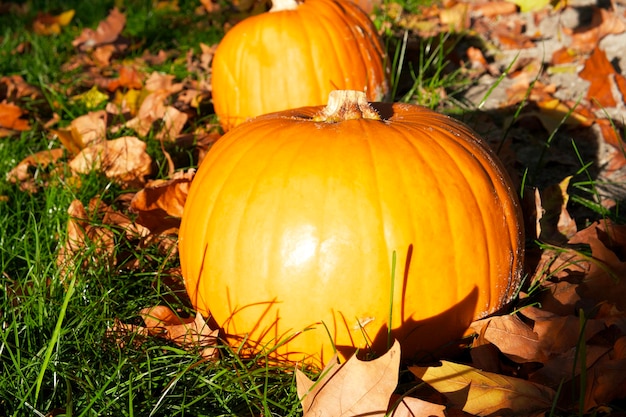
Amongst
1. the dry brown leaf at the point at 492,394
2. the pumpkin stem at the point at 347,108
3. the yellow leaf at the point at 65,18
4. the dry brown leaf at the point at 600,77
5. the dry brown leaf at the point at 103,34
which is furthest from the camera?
the yellow leaf at the point at 65,18

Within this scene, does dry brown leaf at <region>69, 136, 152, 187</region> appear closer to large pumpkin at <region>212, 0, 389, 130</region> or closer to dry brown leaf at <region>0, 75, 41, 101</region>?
large pumpkin at <region>212, 0, 389, 130</region>

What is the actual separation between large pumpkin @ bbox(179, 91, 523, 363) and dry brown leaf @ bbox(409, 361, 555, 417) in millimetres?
231

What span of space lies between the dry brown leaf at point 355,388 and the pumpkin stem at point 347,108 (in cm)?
87

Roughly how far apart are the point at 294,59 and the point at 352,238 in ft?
5.09

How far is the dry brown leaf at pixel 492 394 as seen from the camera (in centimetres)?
178

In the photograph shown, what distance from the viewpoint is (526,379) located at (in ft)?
6.55

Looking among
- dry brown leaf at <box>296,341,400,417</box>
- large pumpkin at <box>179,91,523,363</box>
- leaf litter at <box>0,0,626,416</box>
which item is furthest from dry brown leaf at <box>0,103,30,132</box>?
dry brown leaf at <box>296,341,400,417</box>

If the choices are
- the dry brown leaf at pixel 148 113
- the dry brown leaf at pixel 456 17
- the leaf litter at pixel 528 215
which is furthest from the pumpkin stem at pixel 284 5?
the dry brown leaf at pixel 456 17

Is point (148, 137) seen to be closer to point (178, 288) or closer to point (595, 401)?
point (178, 288)

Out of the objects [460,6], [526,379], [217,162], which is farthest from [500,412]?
[460,6]

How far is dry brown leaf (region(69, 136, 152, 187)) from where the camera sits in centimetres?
322

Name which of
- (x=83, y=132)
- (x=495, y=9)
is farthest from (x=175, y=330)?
(x=495, y=9)

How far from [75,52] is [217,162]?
347 cm

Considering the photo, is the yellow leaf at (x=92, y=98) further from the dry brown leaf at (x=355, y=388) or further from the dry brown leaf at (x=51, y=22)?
the dry brown leaf at (x=355, y=388)
